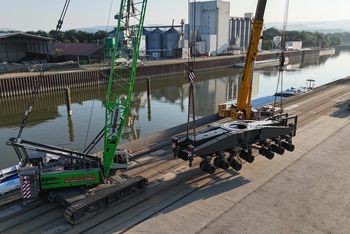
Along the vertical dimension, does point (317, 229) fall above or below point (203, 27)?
below

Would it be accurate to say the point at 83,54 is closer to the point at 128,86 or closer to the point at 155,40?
the point at 155,40

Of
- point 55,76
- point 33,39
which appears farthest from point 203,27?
point 55,76

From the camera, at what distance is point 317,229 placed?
33.6 feet

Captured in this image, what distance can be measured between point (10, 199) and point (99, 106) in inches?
1029

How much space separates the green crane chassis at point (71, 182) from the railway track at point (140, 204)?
34cm

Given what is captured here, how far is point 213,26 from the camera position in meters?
92.2

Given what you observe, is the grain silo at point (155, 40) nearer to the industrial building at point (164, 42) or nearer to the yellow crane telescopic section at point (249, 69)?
the industrial building at point (164, 42)

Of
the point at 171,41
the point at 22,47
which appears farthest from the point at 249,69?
the point at 171,41

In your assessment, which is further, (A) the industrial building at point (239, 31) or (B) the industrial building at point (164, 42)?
(A) the industrial building at point (239, 31)

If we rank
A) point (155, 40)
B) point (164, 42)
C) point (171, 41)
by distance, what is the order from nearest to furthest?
point (171, 41), point (164, 42), point (155, 40)

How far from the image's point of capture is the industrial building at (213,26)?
88375mm

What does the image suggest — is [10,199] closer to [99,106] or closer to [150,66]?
[99,106]

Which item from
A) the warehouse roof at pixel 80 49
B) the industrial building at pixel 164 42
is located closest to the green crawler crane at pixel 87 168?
the warehouse roof at pixel 80 49

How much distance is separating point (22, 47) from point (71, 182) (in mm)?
58974
